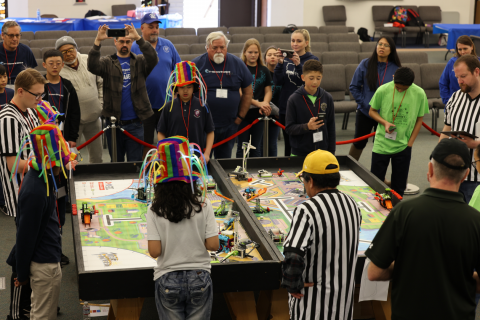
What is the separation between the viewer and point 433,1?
15.3 metres


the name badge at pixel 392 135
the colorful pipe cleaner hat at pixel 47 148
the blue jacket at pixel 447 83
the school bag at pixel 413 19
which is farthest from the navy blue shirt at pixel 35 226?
the school bag at pixel 413 19

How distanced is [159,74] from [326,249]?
359 centimetres

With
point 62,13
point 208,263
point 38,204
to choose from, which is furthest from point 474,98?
point 62,13

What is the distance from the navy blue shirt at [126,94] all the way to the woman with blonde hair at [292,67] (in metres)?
1.49

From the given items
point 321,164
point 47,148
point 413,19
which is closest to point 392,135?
point 321,164

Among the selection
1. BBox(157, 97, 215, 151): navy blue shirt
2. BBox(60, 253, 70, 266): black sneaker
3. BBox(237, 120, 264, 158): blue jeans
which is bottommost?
BBox(60, 253, 70, 266): black sneaker

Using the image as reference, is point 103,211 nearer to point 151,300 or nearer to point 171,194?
point 151,300

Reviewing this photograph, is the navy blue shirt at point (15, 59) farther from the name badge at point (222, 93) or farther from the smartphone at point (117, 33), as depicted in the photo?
the name badge at point (222, 93)

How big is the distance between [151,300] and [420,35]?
13.6 metres

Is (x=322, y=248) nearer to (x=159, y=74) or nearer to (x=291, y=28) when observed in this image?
(x=159, y=74)

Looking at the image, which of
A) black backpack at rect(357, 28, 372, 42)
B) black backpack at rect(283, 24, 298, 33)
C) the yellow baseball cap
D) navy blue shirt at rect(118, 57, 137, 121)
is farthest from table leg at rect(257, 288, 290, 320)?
black backpack at rect(357, 28, 372, 42)

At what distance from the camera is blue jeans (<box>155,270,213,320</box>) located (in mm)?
2227

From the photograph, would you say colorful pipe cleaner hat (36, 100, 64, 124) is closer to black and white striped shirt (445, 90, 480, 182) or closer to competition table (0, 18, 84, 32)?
black and white striped shirt (445, 90, 480, 182)

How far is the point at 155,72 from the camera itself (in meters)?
5.36
